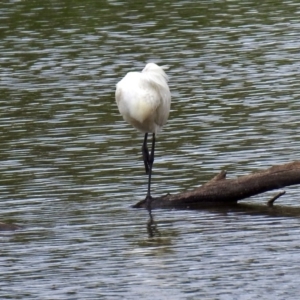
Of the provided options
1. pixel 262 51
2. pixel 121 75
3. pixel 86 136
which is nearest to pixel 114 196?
pixel 86 136

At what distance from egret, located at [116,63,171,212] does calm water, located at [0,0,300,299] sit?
0.85m

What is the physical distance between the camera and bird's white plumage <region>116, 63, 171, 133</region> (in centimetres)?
1446

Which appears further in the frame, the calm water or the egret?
the egret

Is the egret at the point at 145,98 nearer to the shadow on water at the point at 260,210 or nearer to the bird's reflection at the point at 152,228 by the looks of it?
the bird's reflection at the point at 152,228

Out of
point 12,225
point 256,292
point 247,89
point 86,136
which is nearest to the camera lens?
point 256,292

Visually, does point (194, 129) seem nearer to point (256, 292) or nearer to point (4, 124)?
point (4, 124)

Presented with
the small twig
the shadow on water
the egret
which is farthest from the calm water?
the egret

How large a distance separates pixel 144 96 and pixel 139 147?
3.39 metres

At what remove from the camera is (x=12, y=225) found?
13.3 meters

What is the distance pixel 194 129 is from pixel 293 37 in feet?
27.2

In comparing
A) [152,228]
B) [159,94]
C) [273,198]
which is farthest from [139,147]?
[152,228]

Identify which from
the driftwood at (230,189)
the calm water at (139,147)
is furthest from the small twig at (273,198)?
the calm water at (139,147)

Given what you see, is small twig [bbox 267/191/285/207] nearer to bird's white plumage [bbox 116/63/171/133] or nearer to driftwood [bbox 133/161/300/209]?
driftwood [bbox 133/161/300/209]

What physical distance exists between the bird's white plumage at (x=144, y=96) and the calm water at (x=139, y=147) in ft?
3.00
